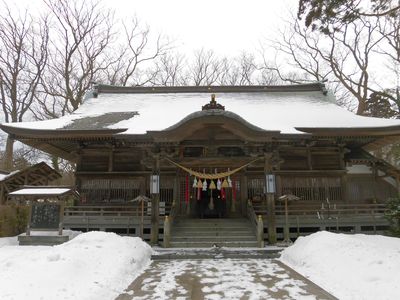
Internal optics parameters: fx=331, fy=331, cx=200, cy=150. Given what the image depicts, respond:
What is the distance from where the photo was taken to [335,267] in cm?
766

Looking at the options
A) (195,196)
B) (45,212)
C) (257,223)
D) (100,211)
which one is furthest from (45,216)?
(257,223)

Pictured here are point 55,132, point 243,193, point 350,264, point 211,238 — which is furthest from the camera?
point 243,193

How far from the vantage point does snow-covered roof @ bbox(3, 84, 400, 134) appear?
14523mm

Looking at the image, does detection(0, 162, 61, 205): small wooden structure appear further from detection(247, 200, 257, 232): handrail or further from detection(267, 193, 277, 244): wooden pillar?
detection(267, 193, 277, 244): wooden pillar

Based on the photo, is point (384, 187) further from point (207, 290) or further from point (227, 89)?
point (207, 290)

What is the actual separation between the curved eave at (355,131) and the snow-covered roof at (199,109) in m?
0.14

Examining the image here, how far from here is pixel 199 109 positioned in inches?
706

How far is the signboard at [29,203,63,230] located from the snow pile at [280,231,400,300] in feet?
27.2

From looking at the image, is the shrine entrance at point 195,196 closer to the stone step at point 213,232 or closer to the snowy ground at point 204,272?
the stone step at point 213,232

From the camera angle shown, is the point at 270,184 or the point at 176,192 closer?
the point at 270,184

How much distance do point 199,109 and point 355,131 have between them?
7859 millimetres

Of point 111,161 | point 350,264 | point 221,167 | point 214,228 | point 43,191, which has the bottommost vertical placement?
point 350,264

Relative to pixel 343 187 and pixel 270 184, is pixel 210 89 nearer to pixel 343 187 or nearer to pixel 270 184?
pixel 343 187

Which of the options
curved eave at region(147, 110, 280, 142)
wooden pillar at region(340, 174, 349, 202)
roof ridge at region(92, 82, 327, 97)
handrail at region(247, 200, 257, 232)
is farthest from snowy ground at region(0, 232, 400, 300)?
roof ridge at region(92, 82, 327, 97)
